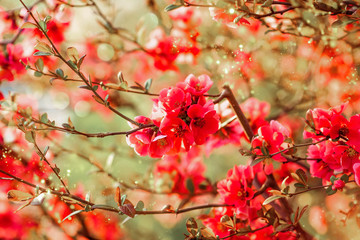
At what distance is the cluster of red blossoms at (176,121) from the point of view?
1.30 ft

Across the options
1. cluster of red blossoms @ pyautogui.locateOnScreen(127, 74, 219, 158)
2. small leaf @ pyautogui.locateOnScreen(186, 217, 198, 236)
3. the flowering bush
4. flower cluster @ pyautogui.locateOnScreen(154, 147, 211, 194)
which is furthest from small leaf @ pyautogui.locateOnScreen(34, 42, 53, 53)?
flower cluster @ pyautogui.locateOnScreen(154, 147, 211, 194)

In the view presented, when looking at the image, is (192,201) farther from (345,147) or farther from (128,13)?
(128,13)

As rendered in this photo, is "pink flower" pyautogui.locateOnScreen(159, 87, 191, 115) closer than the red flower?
Yes

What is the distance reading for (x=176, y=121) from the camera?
396 millimetres

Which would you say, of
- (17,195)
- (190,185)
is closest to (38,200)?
(17,195)

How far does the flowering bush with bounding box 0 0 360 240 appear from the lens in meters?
0.42

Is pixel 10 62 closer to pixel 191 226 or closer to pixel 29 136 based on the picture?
pixel 29 136

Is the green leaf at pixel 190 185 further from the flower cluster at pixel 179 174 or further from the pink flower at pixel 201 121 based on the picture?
the pink flower at pixel 201 121

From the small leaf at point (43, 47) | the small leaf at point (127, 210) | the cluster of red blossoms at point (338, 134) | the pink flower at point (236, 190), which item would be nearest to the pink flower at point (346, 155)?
the cluster of red blossoms at point (338, 134)

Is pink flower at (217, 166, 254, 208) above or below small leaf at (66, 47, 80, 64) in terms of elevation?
below

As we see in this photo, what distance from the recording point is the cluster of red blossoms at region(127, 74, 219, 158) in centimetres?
40

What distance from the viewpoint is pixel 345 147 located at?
0.41 metres

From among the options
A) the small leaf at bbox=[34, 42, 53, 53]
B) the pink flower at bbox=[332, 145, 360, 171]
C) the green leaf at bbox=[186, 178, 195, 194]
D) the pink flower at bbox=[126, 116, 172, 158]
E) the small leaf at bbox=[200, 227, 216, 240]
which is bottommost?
the green leaf at bbox=[186, 178, 195, 194]

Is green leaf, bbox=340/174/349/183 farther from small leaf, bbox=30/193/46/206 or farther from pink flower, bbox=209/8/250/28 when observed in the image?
small leaf, bbox=30/193/46/206
